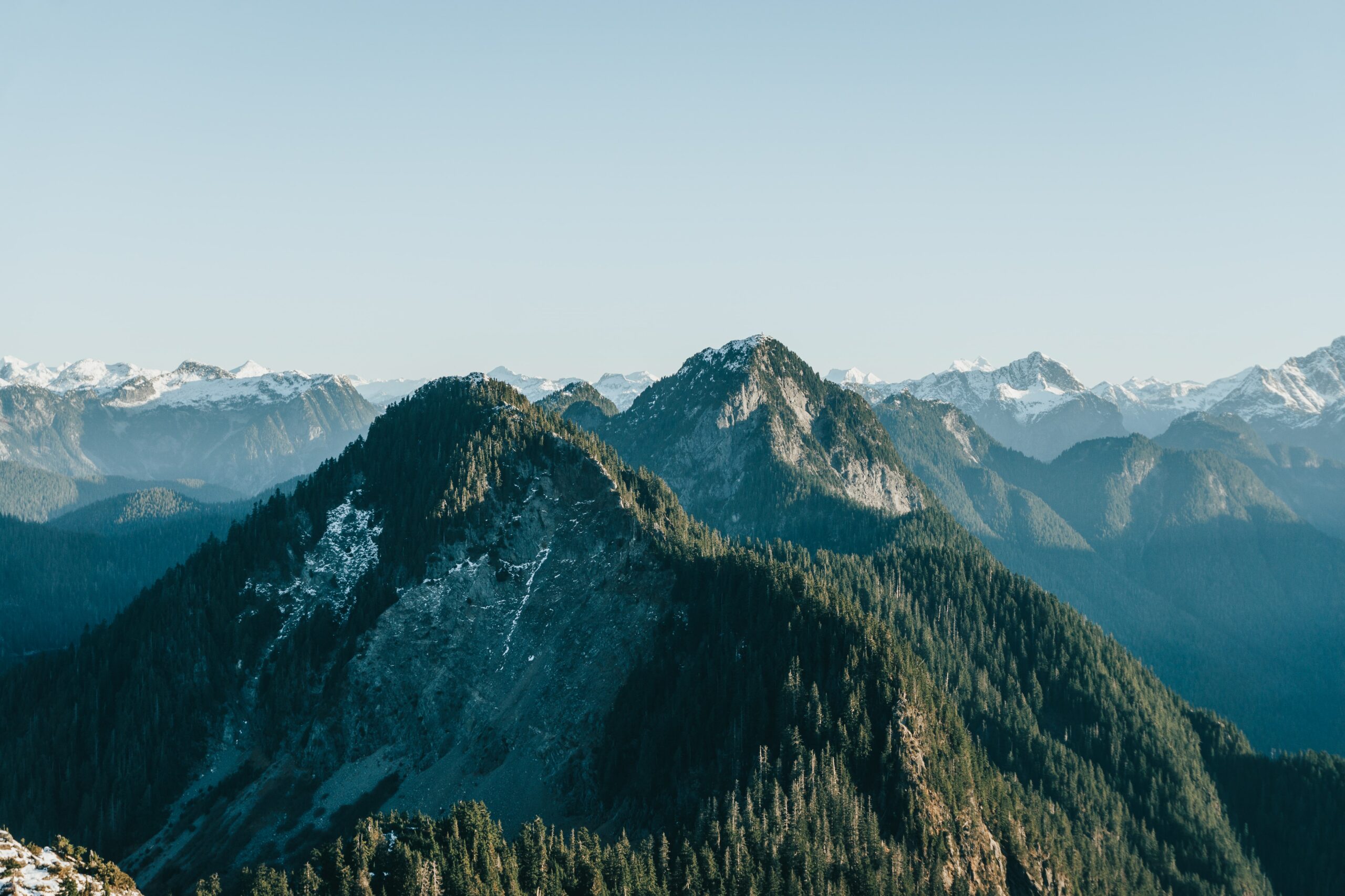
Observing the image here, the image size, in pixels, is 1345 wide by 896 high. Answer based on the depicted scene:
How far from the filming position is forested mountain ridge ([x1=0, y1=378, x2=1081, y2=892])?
146000 mm

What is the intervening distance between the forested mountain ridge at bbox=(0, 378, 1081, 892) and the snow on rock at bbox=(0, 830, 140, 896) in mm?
Answer: 47598

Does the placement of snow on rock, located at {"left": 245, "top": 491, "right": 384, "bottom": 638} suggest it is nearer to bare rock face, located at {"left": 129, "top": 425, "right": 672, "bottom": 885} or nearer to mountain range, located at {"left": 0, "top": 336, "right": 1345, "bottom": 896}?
bare rock face, located at {"left": 129, "top": 425, "right": 672, "bottom": 885}

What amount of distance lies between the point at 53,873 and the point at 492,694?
82.2m

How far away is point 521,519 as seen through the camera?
188125 mm

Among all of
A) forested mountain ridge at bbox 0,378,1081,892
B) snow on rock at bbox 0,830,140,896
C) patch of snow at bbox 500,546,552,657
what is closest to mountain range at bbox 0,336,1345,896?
forested mountain ridge at bbox 0,378,1081,892

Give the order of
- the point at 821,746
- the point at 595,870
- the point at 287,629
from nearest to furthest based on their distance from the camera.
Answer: the point at 595,870 → the point at 821,746 → the point at 287,629

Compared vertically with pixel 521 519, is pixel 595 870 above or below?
below

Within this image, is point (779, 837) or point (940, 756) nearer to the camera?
point (779, 837)

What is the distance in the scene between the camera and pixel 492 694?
17050 centimetres

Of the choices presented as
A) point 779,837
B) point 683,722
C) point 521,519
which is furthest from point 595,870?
point 521,519

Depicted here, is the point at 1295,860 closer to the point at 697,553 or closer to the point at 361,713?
the point at 697,553

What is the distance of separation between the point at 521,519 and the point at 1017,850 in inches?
4189

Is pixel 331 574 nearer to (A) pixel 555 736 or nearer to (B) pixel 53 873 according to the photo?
(A) pixel 555 736

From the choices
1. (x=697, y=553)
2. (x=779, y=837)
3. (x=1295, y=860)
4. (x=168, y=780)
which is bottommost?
(x=1295, y=860)
